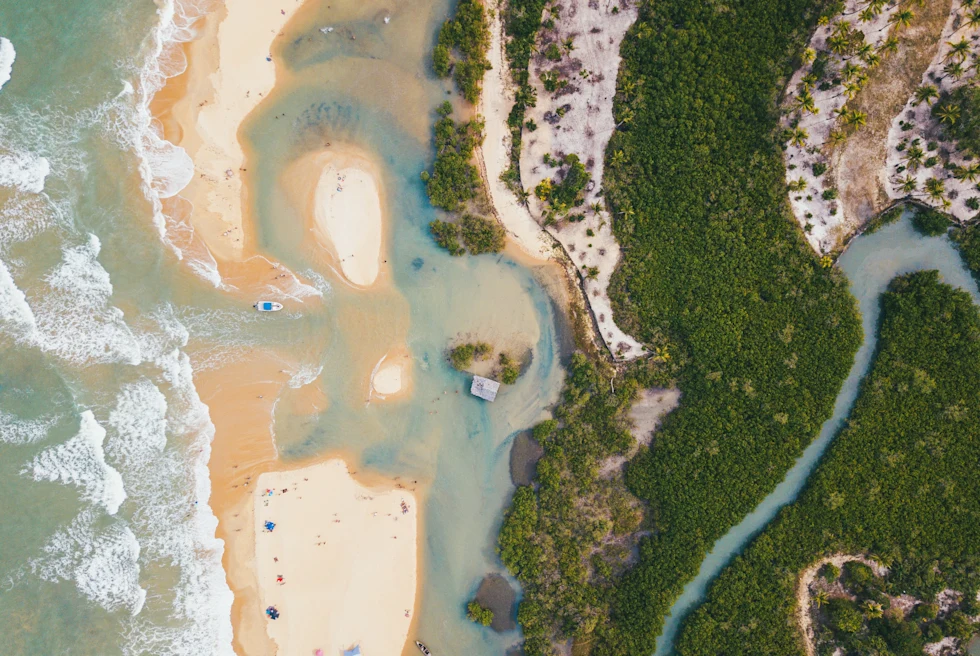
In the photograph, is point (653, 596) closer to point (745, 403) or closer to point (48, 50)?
point (745, 403)

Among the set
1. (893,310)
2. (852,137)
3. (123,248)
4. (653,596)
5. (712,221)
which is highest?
(852,137)

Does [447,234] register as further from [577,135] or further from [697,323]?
[697,323]

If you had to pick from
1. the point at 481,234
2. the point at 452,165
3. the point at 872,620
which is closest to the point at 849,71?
the point at 481,234

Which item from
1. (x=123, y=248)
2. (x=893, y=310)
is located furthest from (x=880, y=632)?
(x=123, y=248)

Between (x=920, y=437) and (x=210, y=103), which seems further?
(x=210, y=103)

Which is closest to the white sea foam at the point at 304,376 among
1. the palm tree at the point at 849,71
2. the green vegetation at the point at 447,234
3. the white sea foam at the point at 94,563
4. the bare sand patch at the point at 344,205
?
the bare sand patch at the point at 344,205

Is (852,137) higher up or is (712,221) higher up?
(852,137)

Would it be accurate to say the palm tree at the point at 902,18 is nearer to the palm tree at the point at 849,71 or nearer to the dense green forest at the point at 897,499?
the palm tree at the point at 849,71
